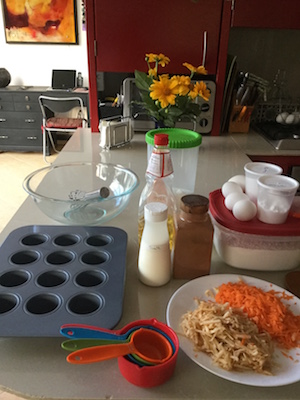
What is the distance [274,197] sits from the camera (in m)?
0.78

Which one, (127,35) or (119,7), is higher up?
(119,7)

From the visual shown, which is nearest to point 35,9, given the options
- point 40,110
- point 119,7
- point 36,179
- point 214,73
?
point 40,110

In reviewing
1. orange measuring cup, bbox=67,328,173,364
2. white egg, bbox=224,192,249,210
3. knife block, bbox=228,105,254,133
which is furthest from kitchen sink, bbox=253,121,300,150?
orange measuring cup, bbox=67,328,173,364

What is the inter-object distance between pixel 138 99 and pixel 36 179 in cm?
100

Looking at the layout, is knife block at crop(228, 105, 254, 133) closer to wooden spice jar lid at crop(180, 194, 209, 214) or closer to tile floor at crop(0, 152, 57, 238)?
wooden spice jar lid at crop(180, 194, 209, 214)

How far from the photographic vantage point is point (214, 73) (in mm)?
1854

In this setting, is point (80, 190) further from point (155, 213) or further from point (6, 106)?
point (6, 106)

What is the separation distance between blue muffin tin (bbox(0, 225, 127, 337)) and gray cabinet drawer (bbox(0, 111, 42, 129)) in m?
3.37

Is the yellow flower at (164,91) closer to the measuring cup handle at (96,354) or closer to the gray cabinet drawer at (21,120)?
the measuring cup handle at (96,354)

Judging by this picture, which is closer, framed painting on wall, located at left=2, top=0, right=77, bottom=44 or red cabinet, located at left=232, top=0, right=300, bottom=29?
red cabinet, located at left=232, top=0, right=300, bottom=29

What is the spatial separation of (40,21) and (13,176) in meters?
1.73

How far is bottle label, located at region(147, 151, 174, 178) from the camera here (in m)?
0.82

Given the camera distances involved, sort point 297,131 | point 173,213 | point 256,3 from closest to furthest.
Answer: point 173,213 → point 256,3 → point 297,131

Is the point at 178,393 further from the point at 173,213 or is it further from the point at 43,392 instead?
the point at 173,213
